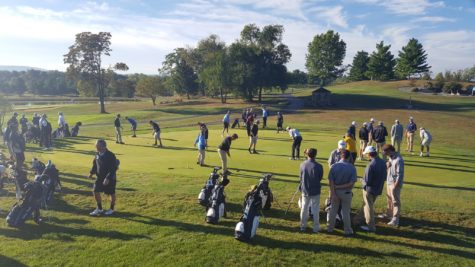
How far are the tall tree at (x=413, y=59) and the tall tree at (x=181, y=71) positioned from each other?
61.8 meters

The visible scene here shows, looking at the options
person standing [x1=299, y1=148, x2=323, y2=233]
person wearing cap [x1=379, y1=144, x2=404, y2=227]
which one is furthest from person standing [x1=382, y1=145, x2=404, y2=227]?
person standing [x1=299, y1=148, x2=323, y2=233]

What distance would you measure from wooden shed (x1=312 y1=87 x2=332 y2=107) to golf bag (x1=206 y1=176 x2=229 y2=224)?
6013cm

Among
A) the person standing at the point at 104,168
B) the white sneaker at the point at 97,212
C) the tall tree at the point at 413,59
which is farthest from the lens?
the tall tree at the point at 413,59

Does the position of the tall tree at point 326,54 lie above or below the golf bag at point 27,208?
above

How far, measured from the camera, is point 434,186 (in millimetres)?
15047

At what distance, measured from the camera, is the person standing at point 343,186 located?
31.6ft

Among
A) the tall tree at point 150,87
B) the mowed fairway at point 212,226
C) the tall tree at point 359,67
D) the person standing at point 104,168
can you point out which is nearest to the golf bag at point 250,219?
the mowed fairway at point 212,226

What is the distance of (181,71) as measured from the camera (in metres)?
91.0

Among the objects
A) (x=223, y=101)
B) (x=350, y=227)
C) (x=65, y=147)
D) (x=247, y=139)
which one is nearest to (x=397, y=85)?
(x=223, y=101)

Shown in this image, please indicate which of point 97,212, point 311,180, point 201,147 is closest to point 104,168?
point 97,212

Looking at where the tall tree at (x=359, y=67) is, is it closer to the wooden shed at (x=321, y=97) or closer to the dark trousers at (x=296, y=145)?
the wooden shed at (x=321, y=97)

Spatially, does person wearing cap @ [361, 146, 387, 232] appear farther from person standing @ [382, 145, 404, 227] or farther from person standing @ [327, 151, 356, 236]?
person standing @ [327, 151, 356, 236]

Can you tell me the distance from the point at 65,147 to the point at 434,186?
21697mm

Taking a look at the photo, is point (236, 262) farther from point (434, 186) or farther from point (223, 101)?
point (223, 101)
